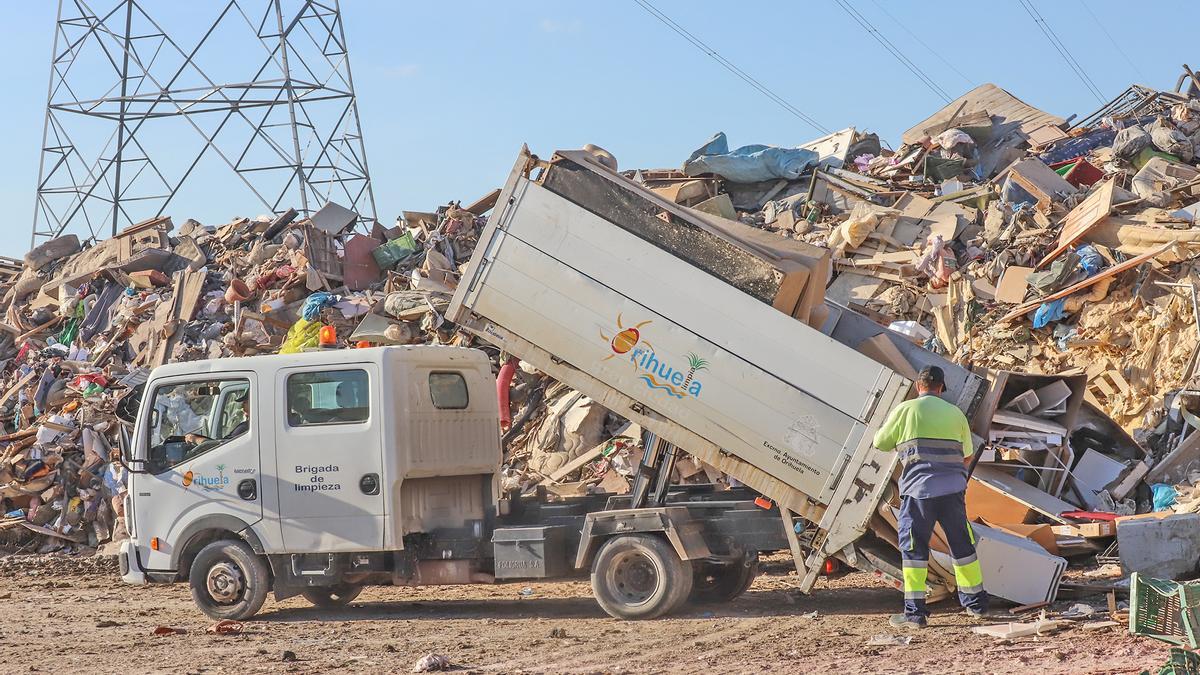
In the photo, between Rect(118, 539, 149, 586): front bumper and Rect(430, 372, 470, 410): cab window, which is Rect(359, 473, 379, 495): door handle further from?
Rect(118, 539, 149, 586): front bumper

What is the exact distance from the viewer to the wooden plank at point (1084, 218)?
14.1 metres

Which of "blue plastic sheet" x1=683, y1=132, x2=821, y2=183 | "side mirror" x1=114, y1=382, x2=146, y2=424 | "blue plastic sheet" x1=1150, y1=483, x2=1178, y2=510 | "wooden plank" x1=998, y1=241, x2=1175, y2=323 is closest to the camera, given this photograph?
"side mirror" x1=114, y1=382, x2=146, y2=424

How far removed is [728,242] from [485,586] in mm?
4566

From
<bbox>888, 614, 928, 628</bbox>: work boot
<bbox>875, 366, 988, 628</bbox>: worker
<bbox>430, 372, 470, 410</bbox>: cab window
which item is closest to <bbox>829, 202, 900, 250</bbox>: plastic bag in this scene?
<bbox>430, 372, 470, 410</bbox>: cab window

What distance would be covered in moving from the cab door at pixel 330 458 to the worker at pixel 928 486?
3.55 meters

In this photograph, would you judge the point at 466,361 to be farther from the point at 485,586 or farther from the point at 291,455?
the point at 485,586

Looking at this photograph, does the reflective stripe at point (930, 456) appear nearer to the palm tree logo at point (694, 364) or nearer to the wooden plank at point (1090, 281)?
the palm tree logo at point (694, 364)

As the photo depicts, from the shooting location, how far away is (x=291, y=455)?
30.3 feet

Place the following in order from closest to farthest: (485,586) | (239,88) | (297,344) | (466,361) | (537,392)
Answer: (466,361), (485,586), (537,392), (297,344), (239,88)

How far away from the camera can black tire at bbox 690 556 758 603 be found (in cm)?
932

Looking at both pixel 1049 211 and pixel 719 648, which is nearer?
pixel 719 648

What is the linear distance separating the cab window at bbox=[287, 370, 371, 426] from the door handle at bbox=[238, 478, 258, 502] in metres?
0.56

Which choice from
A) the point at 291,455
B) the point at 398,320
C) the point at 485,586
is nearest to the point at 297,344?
the point at 398,320

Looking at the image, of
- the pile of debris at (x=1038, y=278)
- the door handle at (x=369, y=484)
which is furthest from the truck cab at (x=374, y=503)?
the pile of debris at (x=1038, y=278)
